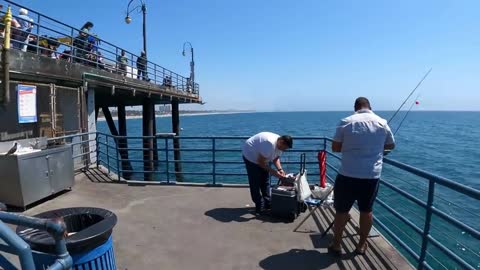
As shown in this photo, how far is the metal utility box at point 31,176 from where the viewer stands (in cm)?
625

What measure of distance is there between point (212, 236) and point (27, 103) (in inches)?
232

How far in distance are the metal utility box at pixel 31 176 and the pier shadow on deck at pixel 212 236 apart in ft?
0.84

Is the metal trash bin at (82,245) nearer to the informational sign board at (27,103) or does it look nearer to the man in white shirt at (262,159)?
the man in white shirt at (262,159)

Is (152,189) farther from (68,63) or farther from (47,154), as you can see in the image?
(68,63)

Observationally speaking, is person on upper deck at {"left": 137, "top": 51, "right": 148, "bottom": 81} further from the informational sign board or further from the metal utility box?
the metal utility box

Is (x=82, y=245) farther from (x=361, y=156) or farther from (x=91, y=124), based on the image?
(x=91, y=124)

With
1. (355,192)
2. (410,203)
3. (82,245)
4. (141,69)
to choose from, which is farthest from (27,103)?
(410,203)

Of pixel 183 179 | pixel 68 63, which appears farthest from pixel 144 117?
pixel 68 63

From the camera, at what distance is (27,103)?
27.7 feet

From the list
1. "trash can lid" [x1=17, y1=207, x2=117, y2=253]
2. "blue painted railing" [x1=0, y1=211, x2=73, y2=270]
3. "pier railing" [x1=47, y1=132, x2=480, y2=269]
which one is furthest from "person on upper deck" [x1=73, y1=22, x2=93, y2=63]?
"blue painted railing" [x1=0, y1=211, x2=73, y2=270]

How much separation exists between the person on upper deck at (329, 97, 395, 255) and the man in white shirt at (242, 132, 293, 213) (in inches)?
61.0

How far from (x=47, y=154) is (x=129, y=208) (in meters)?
1.90

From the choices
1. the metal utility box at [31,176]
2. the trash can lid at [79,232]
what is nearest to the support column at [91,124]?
the metal utility box at [31,176]

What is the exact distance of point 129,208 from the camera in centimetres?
662
